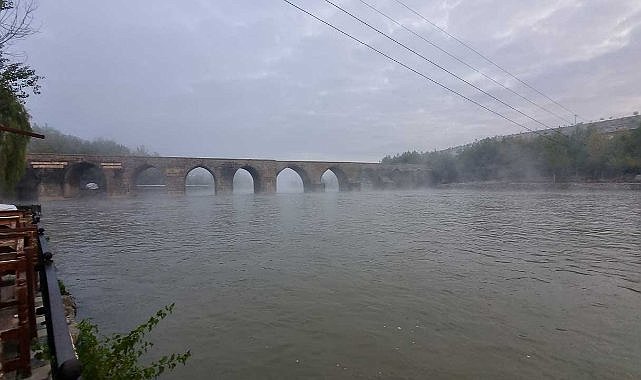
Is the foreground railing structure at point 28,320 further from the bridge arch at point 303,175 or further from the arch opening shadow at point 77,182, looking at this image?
the bridge arch at point 303,175

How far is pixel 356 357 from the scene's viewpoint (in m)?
4.23

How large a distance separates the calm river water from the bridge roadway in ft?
127

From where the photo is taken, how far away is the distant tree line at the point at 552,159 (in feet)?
180

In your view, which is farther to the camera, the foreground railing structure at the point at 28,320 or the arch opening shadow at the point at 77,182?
the arch opening shadow at the point at 77,182

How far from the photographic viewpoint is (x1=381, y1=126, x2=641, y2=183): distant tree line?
5481 centimetres

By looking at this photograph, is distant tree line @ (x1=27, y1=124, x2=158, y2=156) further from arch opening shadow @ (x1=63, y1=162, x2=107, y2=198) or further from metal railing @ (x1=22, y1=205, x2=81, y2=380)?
metal railing @ (x1=22, y1=205, x2=81, y2=380)

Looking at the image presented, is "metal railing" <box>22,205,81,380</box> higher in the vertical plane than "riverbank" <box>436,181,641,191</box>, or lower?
lower

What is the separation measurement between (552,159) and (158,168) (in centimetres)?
6098

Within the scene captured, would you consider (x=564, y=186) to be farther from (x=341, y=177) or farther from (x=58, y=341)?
(x=58, y=341)

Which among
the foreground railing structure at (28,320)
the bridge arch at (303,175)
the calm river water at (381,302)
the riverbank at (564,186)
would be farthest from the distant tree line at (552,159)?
the foreground railing structure at (28,320)

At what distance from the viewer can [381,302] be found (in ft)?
19.6

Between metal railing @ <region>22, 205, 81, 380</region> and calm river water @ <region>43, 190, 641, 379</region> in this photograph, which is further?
calm river water @ <region>43, 190, 641, 379</region>

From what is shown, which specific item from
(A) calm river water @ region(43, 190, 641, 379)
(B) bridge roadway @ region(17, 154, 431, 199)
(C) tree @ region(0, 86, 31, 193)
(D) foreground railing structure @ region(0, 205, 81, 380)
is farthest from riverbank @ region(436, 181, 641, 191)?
(D) foreground railing structure @ region(0, 205, 81, 380)

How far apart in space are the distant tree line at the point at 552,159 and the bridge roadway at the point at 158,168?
22781 millimetres
